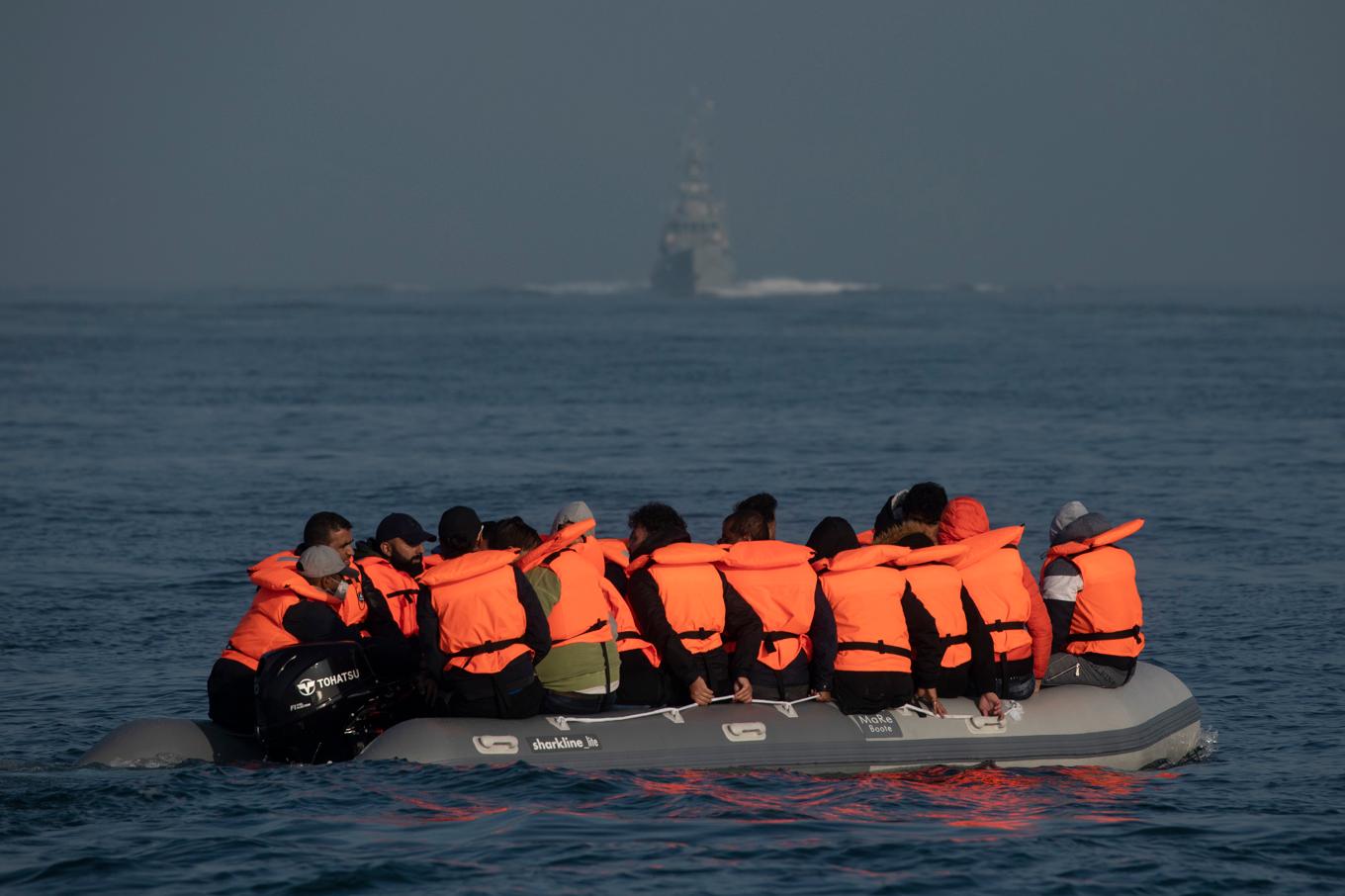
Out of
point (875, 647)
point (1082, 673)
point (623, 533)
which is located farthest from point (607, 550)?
point (623, 533)

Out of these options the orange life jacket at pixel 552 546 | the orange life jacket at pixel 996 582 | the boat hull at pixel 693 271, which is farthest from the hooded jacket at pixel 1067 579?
the boat hull at pixel 693 271

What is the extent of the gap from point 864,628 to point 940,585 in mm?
505

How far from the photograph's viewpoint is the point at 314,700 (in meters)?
9.23

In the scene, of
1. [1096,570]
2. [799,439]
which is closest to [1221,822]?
[1096,570]

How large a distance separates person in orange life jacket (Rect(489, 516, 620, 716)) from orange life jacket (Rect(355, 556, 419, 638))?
1.00 meters

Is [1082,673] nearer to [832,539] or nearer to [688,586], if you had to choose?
[832,539]

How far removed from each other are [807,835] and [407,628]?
9.61ft

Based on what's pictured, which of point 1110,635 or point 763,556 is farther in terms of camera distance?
point 1110,635

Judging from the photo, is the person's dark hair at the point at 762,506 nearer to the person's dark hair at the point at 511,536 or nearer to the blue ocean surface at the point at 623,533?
the person's dark hair at the point at 511,536

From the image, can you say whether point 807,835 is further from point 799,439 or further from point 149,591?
point 799,439

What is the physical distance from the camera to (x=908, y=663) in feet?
32.1

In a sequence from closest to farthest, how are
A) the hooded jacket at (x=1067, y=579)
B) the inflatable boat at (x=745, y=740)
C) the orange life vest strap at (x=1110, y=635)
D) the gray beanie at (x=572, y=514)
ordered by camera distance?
the inflatable boat at (x=745, y=740) < the gray beanie at (x=572, y=514) < the hooded jacket at (x=1067, y=579) < the orange life vest strap at (x=1110, y=635)

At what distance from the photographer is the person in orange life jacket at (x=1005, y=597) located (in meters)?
9.70

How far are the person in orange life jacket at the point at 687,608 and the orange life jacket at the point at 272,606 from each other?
1.87 meters
